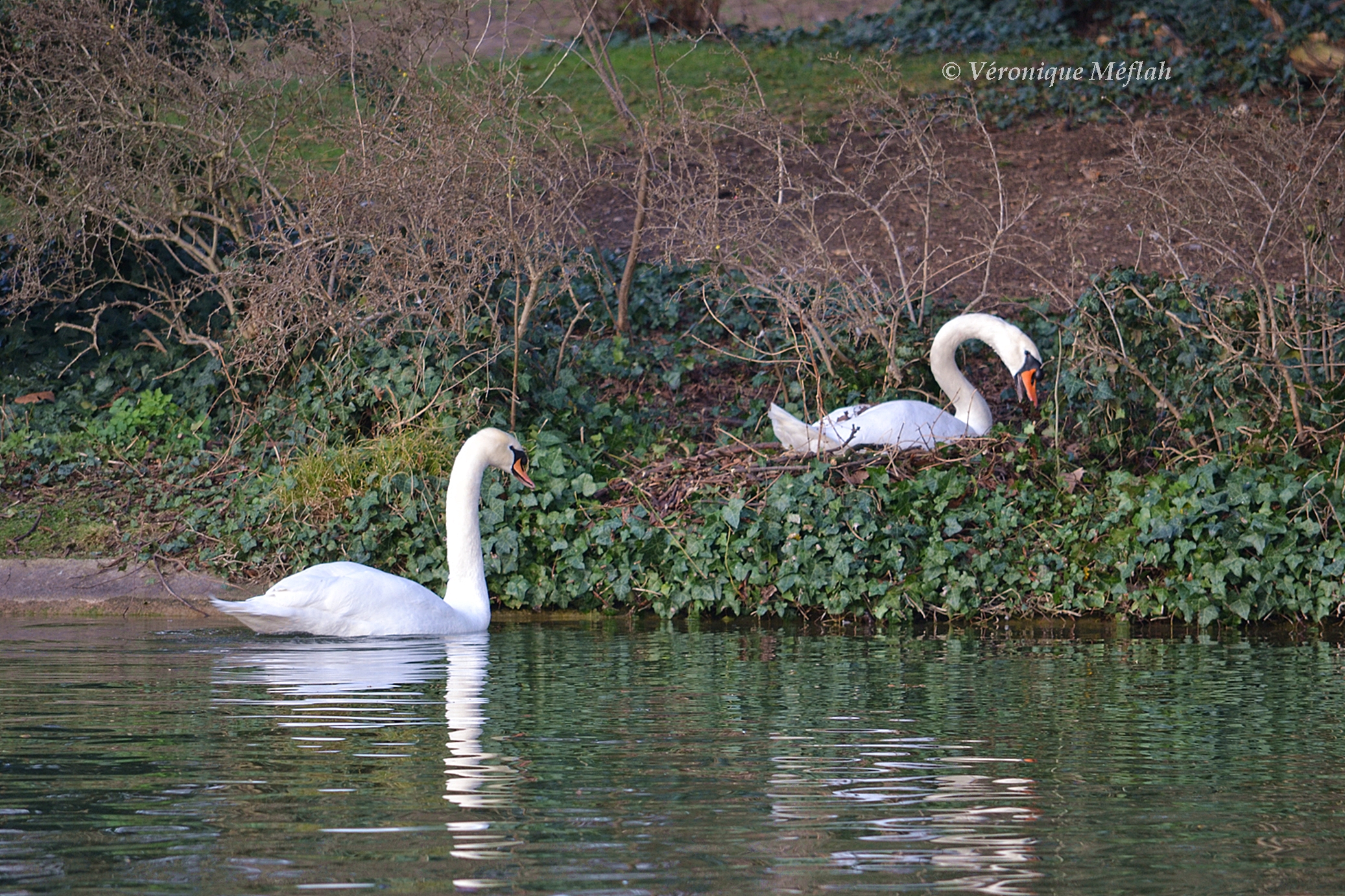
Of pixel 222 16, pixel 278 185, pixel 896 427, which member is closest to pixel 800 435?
pixel 896 427

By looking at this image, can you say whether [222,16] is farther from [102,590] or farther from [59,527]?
[102,590]

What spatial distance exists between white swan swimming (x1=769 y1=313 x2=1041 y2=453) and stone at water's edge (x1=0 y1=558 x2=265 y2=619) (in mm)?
3574

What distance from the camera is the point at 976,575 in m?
10.4

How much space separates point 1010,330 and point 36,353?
7.73m

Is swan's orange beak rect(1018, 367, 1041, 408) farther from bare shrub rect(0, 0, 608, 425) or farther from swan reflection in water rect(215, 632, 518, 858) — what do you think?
swan reflection in water rect(215, 632, 518, 858)

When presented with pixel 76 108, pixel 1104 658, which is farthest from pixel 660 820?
pixel 76 108

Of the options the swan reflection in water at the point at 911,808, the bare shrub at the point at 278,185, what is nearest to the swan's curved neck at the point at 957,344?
the bare shrub at the point at 278,185

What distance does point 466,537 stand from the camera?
31.7 feet

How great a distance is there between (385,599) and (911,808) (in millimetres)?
4698

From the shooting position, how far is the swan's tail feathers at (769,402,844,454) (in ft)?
36.2

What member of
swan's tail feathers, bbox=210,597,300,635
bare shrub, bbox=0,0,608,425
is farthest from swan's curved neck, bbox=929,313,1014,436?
swan's tail feathers, bbox=210,597,300,635

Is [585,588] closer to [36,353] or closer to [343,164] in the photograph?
[343,164]

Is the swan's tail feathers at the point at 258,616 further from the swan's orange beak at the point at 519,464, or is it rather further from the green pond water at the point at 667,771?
the swan's orange beak at the point at 519,464

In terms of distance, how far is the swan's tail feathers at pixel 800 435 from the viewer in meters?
11.0
